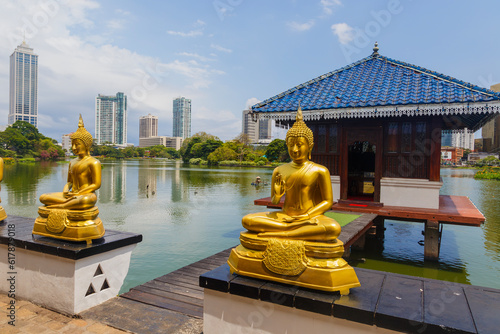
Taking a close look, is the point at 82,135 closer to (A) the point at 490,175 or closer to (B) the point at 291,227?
(B) the point at 291,227

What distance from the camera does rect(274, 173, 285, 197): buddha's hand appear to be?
3.37 meters

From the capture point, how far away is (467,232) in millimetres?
12398

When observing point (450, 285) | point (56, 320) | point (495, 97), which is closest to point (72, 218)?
point (56, 320)

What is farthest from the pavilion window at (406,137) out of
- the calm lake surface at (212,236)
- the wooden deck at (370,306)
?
the wooden deck at (370,306)

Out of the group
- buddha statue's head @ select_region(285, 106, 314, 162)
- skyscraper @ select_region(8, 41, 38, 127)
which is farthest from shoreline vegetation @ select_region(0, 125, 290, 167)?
buddha statue's head @ select_region(285, 106, 314, 162)

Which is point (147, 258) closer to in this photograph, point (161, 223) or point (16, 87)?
point (161, 223)

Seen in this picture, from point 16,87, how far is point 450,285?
45.7m

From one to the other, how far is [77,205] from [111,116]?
143ft

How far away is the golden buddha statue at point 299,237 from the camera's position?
2812 mm

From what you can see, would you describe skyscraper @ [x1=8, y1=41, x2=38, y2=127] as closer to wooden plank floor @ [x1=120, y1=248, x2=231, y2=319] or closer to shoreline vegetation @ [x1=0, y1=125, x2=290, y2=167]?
shoreline vegetation @ [x1=0, y1=125, x2=290, y2=167]

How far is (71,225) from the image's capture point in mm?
3961

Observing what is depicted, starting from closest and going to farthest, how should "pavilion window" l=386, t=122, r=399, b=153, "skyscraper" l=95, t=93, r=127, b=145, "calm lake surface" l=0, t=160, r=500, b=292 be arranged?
"calm lake surface" l=0, t=160, r=500, b=292 → "pavilion window" l=386, t=122, r=399, b=153 → "skyscraper" l=95, t=93, r=127, b=145

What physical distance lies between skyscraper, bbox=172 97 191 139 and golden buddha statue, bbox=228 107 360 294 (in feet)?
322

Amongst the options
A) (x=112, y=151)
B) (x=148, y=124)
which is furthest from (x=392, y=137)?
(x=148, y=124)
